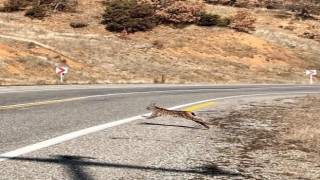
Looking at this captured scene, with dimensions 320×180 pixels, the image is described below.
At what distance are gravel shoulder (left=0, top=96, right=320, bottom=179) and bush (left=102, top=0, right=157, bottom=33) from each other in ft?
125

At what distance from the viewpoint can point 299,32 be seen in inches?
2053

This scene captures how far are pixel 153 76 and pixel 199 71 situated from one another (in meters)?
5.18

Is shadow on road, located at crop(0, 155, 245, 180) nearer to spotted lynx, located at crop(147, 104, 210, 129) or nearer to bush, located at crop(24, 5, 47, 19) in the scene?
spotted lynx, located at crop(147, 104, 210, 129)

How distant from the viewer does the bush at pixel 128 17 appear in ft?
149

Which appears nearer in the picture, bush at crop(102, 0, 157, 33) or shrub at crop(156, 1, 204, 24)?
bush at crop(102, 0, 157, 33)

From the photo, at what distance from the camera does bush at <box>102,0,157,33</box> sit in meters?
45.3

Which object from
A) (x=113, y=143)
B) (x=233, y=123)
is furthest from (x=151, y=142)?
(x=233, y=123)

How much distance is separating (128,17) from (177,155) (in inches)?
1636

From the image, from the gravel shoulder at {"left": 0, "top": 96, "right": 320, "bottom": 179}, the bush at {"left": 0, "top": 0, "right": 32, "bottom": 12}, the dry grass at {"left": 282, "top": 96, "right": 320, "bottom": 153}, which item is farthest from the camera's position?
the bush at {"left": 0, "top": 0, "right": 32, "bottom": 12}

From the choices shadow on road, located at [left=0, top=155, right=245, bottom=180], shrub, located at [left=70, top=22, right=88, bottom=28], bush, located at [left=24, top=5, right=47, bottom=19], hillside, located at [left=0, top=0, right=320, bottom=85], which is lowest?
hillside, located at [left=0, top=0, right=320, bottom=85]

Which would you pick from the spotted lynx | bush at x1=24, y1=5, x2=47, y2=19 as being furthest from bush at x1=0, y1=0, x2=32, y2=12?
the spotted lynx

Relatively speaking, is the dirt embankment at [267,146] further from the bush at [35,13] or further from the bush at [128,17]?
the bush at [35,13]

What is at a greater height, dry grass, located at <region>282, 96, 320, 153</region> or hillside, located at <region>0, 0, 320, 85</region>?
dry grass, located at <region>282, 96, 320, 153</region>

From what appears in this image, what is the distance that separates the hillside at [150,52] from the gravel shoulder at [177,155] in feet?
62.6
